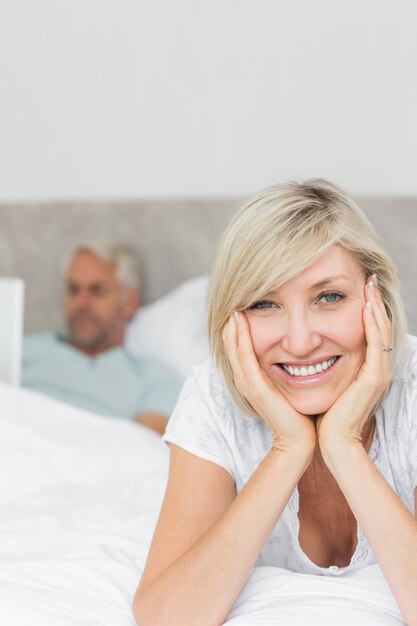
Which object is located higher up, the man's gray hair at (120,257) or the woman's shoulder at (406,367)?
the woman's shoulder at (406,367)

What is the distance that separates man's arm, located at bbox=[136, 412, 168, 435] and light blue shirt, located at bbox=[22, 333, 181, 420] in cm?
2

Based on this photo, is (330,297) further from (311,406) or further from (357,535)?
(357,535)

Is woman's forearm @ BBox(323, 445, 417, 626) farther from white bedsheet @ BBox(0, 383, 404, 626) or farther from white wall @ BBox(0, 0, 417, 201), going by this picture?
white wall @ BBox(0, 0, 417, 201)

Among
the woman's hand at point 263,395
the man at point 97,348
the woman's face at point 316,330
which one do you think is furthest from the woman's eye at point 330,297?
the man at point 97,348

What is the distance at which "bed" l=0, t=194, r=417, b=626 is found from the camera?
4.11 ft

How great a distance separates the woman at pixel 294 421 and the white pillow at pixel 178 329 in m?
1.27

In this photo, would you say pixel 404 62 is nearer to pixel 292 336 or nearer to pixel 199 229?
pixel 199 229

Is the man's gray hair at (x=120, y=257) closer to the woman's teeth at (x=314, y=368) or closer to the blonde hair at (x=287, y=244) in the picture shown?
the blonde hair at (x=287, y=244)

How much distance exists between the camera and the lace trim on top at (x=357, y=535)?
134 centimetres

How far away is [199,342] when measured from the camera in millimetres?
2703

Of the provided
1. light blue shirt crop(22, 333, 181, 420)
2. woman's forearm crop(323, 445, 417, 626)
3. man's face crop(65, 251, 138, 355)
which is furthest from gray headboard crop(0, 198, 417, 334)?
woman's forearm crop(323, 445, 417, 626)

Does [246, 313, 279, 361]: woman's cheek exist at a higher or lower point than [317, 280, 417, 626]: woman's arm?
higher

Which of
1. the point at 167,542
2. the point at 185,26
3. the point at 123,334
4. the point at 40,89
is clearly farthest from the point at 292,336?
the point at 40,89

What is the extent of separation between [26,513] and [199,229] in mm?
1326
